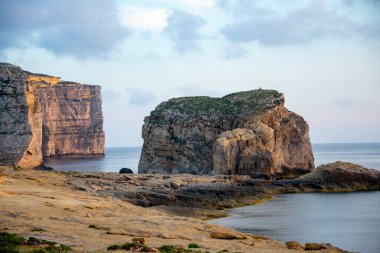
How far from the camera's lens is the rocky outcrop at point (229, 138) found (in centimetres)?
9769

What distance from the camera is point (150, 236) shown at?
114 ft

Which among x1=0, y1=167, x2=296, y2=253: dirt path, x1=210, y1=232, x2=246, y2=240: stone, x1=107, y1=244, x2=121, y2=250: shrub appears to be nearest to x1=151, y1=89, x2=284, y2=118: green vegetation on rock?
x1=0, y1=167, x2=296, y2=253: dirt path

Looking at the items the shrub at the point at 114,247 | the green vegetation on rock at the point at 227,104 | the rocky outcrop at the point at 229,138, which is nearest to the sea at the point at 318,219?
the rocky outcrop at the point at 229,138

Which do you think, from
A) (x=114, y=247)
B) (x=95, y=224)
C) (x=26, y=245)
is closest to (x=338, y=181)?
(x=95, y=224)

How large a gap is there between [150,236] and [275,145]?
2743 inches

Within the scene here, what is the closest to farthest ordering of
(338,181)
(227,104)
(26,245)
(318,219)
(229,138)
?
(26,245) → (318,219) → (338,181) → (229,138) → (227,104)

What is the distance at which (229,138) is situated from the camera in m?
97.1

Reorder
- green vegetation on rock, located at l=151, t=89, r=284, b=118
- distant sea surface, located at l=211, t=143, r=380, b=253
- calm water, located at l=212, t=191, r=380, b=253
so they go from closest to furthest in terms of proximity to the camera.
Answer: distant sea surface, located at l=211, t=143, r=380, b=253
calm water, located at l=212, t=191, r=380, b=253
green vegetation on rock, located at l=151, t=89, r=284, b=118

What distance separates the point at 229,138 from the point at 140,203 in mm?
36766

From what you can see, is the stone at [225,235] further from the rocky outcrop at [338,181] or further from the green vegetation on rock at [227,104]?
the green vegetation on rock at [227,104]

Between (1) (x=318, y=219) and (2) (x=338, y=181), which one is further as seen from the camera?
(2) (x=338, y=181)

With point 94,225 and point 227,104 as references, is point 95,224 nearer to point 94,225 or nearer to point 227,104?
point 94,225

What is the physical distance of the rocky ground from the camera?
1320 inches

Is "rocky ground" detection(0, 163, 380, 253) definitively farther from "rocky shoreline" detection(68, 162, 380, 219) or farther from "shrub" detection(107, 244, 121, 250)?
"shrub" detection(107, 244, 121, 250)
